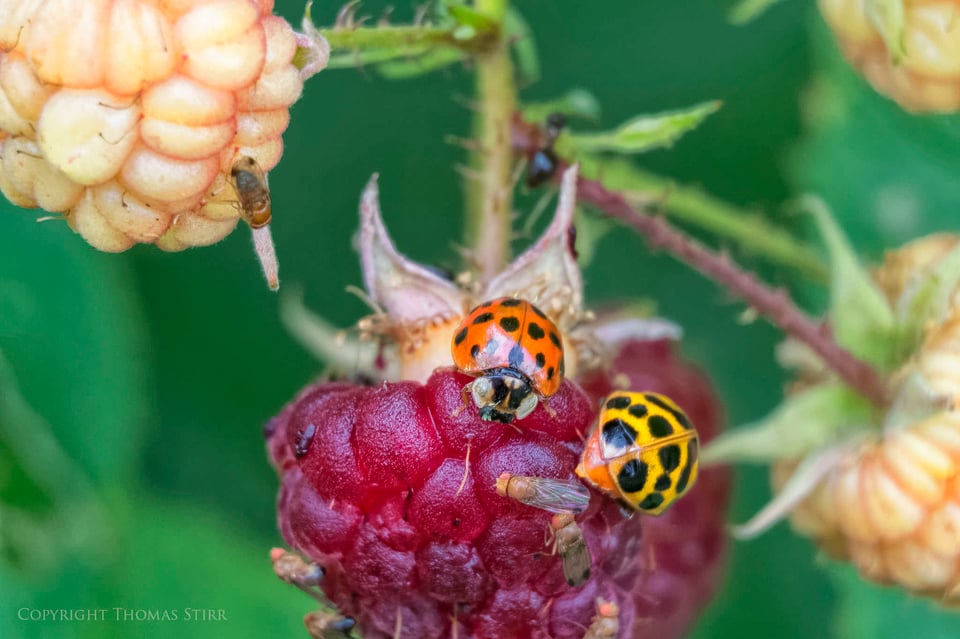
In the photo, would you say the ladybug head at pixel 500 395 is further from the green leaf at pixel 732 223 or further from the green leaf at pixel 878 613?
the green leaf at pixel 878 613

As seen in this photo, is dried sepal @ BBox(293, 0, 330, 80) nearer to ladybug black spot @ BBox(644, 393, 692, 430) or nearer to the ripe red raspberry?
the ripe red raspberry

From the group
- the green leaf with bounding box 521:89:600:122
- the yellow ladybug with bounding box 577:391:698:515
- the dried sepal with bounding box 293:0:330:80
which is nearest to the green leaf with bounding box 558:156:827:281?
the green leaf with bounding box 521:89:600:122

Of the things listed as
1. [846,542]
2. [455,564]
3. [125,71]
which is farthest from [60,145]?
[846,542]

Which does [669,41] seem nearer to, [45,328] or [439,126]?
[439,126]

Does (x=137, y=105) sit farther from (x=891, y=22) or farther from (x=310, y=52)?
(x=891, y=22)

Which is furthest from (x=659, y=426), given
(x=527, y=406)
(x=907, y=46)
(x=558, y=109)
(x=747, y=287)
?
(x=907, y=46)

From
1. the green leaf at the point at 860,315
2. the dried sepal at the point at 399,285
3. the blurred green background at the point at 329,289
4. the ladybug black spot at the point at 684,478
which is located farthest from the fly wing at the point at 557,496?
the blurred green background at the point at 329,289
